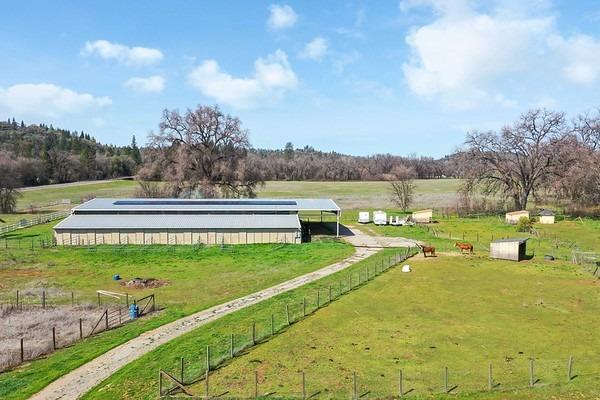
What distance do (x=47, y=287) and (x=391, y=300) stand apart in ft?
91.8

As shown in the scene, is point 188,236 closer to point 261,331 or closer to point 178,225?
point 178,225

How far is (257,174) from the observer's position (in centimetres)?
8225

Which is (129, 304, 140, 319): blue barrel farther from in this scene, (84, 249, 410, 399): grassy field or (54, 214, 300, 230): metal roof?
(54, 214, 300, 230): metal roof

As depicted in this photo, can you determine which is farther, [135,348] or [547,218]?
[547,218]

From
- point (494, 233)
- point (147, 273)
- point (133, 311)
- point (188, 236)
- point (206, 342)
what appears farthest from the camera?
point (494, 233)

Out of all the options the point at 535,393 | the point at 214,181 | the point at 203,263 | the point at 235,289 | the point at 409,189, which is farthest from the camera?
the point at 409,189

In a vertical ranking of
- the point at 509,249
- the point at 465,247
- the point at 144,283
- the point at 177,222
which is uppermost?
the point at 177,222

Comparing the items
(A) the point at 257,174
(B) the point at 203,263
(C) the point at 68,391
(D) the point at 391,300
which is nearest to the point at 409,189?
(A) the point at 257,174

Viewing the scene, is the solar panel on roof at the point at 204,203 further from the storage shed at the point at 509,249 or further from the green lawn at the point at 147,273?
the storage shed at the point at 509,249

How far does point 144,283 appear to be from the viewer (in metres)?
40.3

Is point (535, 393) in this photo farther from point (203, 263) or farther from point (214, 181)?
point (214, 181)

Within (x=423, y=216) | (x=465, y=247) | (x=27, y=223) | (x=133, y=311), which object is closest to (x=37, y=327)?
(x=133, y=311)

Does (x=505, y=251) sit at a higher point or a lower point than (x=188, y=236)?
lower

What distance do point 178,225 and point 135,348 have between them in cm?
3187
